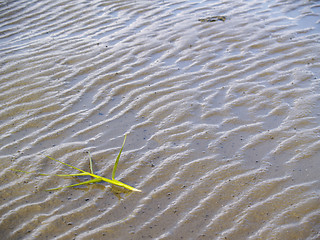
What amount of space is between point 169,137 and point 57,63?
67.9 inches

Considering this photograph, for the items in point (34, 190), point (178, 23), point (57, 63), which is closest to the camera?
point (34, 190)

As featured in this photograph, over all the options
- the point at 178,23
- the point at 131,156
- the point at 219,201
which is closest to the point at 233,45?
the point at 178,23

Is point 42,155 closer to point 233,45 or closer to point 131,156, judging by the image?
point 131,156

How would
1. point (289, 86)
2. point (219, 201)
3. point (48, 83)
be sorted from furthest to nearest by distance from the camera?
1. point (48, 83)
2. point (289, 86)
3. point (219, 201)

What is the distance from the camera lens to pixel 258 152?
8.22 feet

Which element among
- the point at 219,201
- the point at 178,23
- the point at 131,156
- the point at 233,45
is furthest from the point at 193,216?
the point at 178,23

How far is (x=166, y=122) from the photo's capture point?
2.87 m

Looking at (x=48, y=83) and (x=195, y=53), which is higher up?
(x=48, y=83)

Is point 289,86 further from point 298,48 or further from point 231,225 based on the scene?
point 231,225

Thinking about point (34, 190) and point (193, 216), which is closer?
point (193, 216)

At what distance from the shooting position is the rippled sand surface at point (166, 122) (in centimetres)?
207

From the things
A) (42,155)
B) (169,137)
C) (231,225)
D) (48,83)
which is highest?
(48,83)

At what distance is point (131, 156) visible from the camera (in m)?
2.54

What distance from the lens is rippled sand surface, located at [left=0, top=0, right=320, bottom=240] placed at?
6.79 feet
